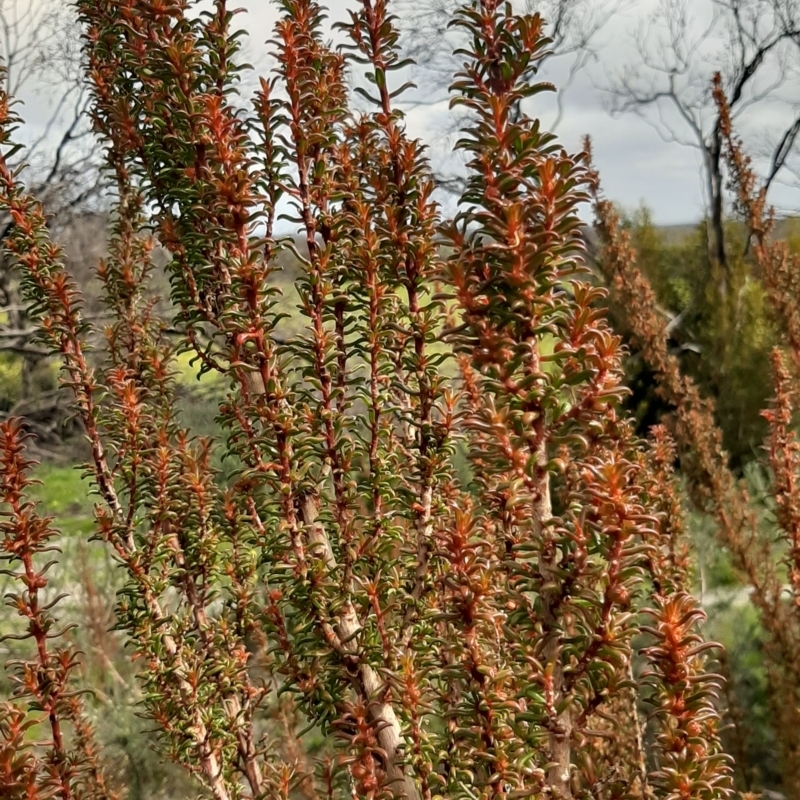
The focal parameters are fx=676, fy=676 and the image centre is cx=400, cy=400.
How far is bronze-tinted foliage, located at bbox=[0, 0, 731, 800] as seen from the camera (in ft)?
2.69

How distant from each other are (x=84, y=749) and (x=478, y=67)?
175 cm

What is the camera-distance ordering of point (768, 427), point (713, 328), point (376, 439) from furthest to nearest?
point (713, 328) < point (768, 427) < point (376, 439)

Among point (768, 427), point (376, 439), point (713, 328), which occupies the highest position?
point (376, 439)

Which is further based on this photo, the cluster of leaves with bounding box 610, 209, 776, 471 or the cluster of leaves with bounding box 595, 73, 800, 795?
the cluster of leaves with bounding box 610, 209, 776, 471

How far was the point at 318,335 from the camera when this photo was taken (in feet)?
3.93

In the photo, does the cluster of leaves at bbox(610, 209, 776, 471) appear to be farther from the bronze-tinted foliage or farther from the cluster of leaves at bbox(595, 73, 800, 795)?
the bronze-tinted foliage

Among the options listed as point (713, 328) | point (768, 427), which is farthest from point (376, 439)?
point (713, 328)

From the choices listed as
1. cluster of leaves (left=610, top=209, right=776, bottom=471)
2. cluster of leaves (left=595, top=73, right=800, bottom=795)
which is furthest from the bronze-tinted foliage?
cluster of leaves (left=610, top=209, right=776, bottom=471)

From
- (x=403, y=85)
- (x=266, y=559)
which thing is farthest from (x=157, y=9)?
(x=266, y=559)

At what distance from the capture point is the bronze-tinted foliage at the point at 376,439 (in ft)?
2.69

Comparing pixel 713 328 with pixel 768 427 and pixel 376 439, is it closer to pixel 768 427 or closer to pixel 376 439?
pixel 768 427

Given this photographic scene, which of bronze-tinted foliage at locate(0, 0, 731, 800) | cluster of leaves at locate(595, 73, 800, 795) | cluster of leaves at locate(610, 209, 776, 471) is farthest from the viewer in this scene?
cluster of leaves at locate(610, 209, 776, 471)

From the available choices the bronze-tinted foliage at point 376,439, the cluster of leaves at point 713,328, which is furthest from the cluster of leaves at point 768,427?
the cluster of leaves at point 713,328

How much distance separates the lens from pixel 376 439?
1.28 meters
